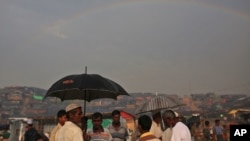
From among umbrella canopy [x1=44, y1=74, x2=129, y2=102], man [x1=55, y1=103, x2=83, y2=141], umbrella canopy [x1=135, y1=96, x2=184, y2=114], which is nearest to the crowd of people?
man [x1=55, y1=103, x2=83, y2=141]

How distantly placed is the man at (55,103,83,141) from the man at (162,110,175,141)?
2118 mm

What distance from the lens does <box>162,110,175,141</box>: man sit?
6590mm

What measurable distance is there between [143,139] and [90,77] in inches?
Result: 123

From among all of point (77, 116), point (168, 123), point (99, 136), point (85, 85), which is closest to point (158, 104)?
point (168, 123)

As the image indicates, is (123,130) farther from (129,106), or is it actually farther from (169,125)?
(129,106)

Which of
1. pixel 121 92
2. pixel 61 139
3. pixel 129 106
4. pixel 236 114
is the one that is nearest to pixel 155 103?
pixel 121 92

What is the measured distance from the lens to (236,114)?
69.9ft

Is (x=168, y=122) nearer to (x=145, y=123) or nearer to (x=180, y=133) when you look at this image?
(x=180, y=133)

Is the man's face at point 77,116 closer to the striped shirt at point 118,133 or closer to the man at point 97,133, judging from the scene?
the man at point 97,133

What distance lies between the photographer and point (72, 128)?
4.83 metres

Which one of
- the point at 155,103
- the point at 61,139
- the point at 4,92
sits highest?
the point at 4,92

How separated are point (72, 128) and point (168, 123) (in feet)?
8.07

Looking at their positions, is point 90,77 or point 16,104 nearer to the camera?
point 90,77

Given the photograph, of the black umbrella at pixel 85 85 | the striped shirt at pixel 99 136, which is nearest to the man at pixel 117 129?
the black umbrella at pixel 85 85
